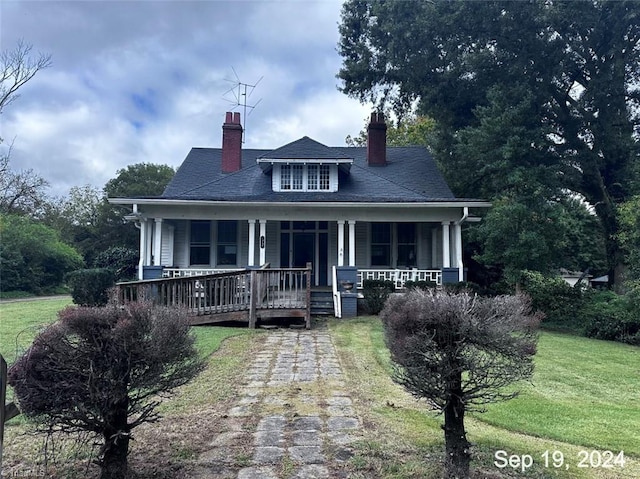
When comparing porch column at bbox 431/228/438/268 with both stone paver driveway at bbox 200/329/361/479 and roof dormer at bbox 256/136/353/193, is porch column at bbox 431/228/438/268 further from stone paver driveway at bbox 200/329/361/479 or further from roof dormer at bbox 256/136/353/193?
stone paver driveway at bbox 200/329/361/479

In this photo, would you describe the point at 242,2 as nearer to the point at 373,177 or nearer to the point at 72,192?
the point at 373,177

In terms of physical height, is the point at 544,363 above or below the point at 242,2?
below

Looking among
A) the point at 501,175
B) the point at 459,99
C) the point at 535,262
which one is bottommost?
the point at 535,262

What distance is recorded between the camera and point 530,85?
14602 millimetres

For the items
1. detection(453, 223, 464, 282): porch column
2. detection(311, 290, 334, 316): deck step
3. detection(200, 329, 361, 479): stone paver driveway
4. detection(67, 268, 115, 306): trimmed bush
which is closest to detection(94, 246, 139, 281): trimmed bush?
detection(67, 268, 115, 306): trimmed bush

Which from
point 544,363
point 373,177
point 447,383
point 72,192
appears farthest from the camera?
point 72,192

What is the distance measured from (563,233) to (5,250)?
25.1m

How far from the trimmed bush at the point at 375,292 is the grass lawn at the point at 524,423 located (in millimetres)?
5144

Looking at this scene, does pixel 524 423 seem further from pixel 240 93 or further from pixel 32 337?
pixel 240 93

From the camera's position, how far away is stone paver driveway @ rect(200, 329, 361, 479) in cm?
336

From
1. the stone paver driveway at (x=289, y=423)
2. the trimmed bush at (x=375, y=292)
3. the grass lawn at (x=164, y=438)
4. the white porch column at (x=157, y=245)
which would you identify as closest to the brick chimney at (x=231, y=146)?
the white porch column at (x=157, y=245)

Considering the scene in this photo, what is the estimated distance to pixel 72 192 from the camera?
3919 cm

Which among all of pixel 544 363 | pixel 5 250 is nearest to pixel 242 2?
pixel 544 363

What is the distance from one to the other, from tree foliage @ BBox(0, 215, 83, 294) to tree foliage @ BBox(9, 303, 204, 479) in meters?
23.0
